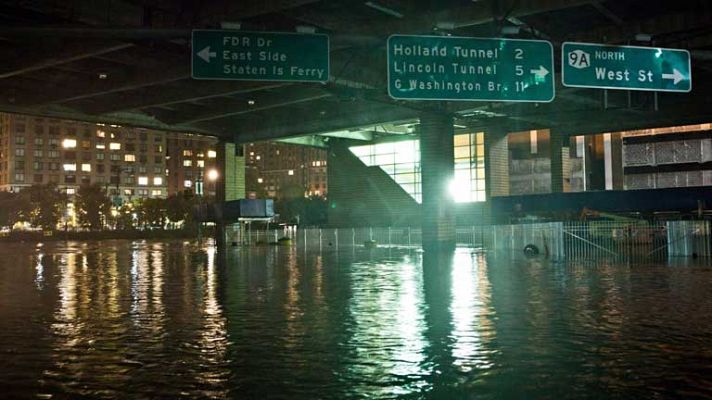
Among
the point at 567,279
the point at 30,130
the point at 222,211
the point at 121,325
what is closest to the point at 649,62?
the point at 567,279

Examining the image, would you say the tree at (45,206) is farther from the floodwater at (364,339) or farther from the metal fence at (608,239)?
the floodwater at (364,339)

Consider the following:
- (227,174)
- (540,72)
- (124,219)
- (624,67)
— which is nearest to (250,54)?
(540,72)

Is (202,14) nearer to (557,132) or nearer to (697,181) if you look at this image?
(557,132)

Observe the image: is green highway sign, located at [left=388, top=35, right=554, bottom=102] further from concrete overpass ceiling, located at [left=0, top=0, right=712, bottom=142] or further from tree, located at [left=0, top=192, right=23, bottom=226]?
tree, located at [left=0, top=192, right=23, bottom=226]

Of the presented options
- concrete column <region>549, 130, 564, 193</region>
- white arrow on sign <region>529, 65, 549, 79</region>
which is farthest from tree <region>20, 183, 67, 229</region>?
white arrow on sign <region>529, 65, 549, 79</region>

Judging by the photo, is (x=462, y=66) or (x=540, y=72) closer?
(x=462, y=66)

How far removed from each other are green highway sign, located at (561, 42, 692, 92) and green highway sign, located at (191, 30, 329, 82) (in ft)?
22.1

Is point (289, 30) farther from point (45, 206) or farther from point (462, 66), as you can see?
point (45, 206)

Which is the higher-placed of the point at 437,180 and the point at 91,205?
the point at 91,205

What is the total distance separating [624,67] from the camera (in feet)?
63.9

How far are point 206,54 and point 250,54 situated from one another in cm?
102

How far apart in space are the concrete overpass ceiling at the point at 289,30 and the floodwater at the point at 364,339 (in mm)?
6163

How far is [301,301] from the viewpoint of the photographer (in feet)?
53.0

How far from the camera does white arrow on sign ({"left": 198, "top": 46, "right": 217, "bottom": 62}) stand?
664 inches
